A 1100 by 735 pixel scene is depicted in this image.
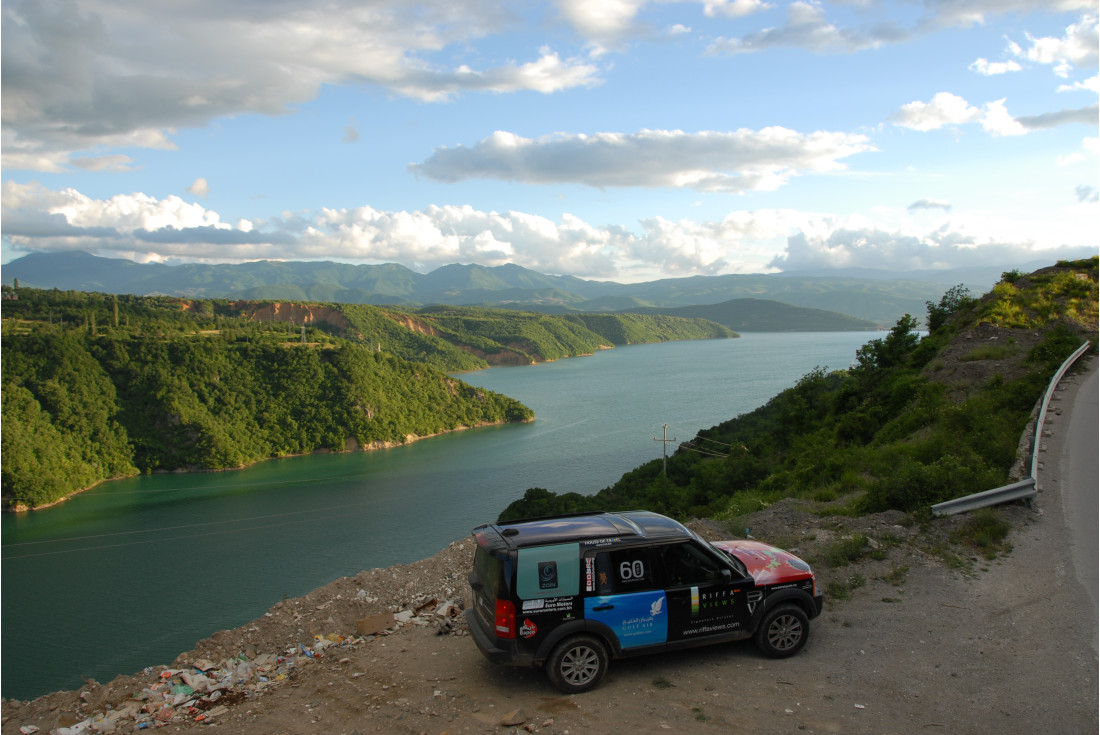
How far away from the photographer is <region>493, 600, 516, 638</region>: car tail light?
18.2 ft

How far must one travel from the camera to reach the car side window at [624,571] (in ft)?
18.9

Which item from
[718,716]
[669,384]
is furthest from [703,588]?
[669,384]

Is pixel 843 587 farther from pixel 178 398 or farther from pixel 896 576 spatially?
pixel 178 398

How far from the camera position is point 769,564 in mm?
6496

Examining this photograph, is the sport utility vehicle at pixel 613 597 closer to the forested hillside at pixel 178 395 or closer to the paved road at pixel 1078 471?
the paved road at pixel 1078 471

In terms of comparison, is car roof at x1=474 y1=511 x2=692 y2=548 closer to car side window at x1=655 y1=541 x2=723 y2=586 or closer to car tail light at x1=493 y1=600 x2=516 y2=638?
car side window at x1=655 y1=541 x2=723 y2=586

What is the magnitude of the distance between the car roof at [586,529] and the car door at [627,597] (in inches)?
7.5

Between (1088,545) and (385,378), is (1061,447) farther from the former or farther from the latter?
(385,378)

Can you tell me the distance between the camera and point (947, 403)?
15703 mm

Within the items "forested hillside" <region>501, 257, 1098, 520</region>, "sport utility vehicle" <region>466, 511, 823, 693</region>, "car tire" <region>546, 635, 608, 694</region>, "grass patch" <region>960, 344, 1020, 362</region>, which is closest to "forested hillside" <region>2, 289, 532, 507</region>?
"forested hillside" <region>501, 257, 1098, 520</region>

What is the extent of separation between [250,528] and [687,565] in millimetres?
46254

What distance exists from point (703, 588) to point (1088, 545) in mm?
5608

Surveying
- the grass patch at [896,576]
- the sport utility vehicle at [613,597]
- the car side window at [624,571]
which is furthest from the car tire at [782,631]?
the grass patch at [896,576]

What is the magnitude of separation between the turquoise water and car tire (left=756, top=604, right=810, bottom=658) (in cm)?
2853
